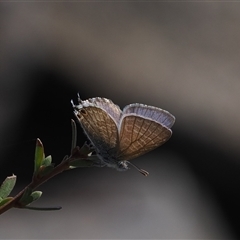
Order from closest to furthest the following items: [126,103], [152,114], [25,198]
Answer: [25,198], [152,114], [126,103]

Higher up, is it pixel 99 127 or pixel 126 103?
pixel 99 127

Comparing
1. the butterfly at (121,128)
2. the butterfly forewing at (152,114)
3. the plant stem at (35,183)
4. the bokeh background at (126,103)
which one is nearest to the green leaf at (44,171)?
the plant stem at (35,183)

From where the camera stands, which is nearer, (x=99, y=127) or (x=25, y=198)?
(x=25, y=198)

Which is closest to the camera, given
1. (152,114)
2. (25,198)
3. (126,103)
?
(25,198)

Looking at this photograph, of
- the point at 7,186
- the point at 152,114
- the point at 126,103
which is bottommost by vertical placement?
the point at 126,103

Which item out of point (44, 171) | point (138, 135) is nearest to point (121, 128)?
point (138, 135)

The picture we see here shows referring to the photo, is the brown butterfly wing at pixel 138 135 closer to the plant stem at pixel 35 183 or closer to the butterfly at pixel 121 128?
the butterfly at pixel 121 128

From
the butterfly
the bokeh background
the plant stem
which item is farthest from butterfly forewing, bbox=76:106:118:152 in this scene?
the bokeh background

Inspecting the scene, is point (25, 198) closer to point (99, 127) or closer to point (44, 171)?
point (44, 171)
